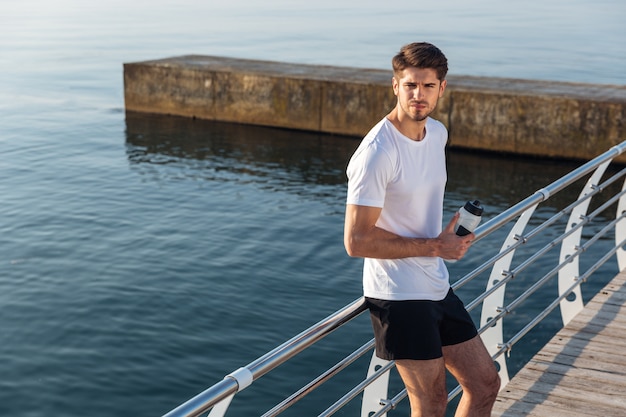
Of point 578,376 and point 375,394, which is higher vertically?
point 375,394

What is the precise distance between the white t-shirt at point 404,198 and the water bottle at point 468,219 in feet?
0.33

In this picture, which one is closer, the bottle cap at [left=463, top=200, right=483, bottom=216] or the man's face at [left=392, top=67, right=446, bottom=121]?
the man's face at [left=392, top=67, right=446, bottom=121]

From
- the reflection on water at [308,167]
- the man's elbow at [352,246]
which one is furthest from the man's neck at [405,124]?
the reflection on water at [308,167]

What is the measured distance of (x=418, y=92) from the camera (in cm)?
336

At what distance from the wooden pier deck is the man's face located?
191cm

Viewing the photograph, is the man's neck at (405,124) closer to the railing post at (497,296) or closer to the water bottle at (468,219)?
the water bottle at (468,219)

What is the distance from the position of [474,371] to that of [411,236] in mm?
628

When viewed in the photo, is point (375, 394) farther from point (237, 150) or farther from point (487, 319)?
point (237, 150)

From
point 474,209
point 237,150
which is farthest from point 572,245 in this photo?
point 237,150

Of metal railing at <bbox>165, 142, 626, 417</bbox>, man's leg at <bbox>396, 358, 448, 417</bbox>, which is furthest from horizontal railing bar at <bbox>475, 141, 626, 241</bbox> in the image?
man's leg at <bbox>396, 358, 448, 417</bbox>

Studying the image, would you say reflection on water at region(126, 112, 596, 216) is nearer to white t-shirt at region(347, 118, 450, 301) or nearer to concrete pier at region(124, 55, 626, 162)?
concrete pier at region(124, 55, 626, 162)

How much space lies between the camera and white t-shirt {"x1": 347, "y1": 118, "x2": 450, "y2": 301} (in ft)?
10.6

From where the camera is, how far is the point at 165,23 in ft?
183

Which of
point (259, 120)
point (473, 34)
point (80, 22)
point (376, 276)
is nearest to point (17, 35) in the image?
point (80, 22)
